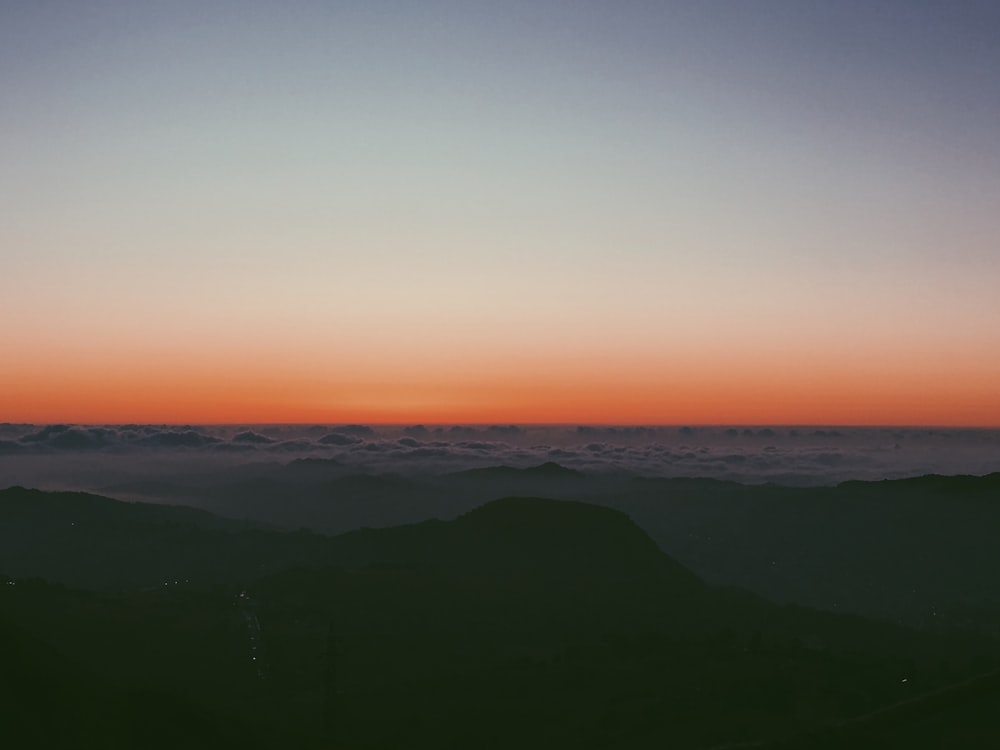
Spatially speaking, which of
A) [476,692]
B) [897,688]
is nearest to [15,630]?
[476,692]

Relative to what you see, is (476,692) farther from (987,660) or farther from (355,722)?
(987,660)

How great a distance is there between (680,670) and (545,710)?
3508 cm

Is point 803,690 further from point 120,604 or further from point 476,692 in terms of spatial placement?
point 120,604

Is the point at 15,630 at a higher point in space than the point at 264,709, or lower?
higher

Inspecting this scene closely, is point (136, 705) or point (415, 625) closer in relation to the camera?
point (136, 705)

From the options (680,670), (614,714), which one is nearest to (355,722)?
(614,714)

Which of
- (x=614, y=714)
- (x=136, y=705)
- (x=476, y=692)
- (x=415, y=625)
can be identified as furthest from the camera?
(x=415, y=625)

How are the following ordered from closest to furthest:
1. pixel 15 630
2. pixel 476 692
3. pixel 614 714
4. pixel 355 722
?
pixel 15 630 → pixel 355 722 → pixel 614 714 → pixel 476 692

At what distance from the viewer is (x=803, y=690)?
129 m

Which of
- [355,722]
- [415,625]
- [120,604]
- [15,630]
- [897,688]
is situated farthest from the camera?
[415,625]

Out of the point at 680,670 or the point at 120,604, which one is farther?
the point at 120,604

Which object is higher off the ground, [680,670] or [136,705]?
[136,705]

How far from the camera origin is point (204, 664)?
443 ft

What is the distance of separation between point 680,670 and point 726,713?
30.0m
